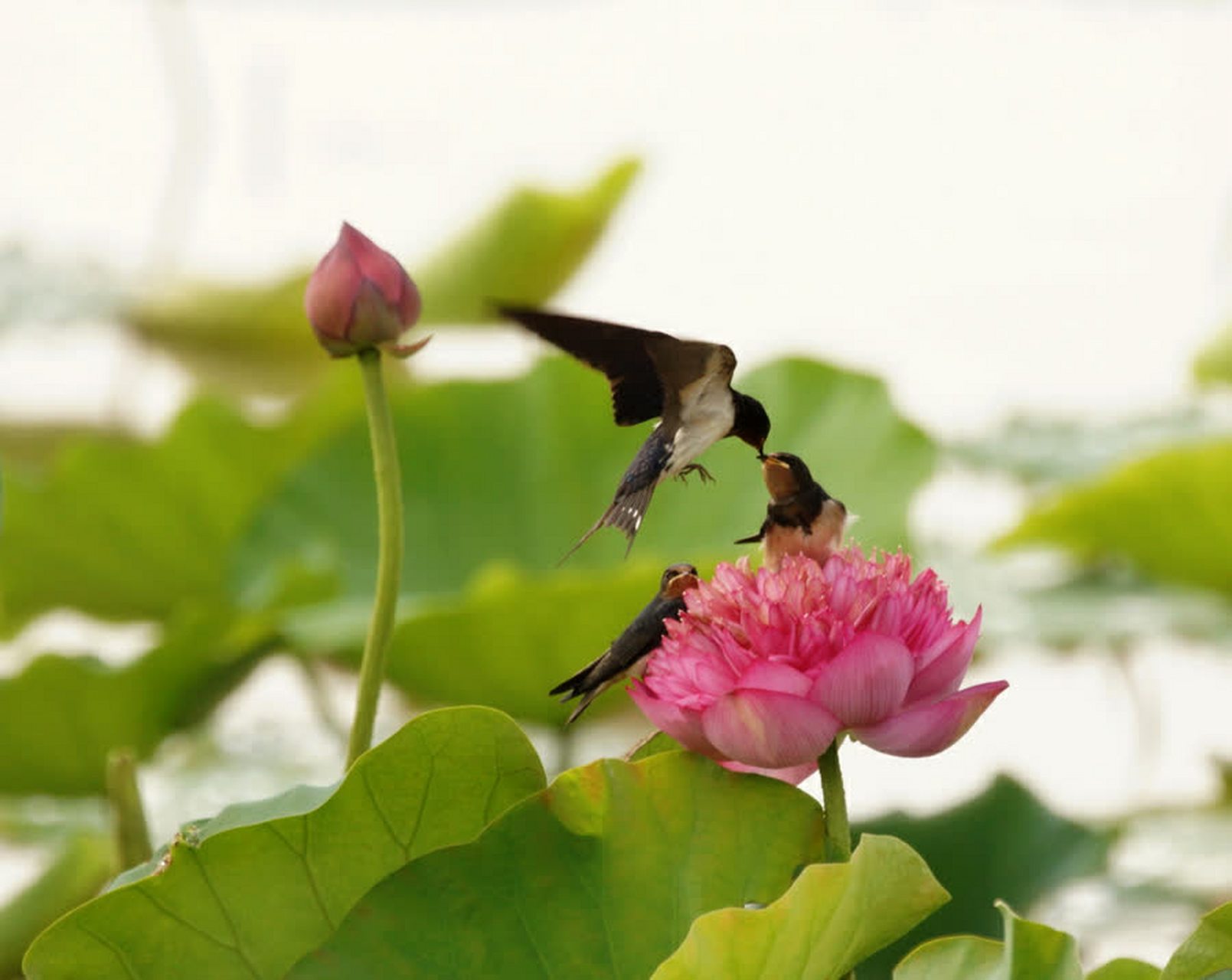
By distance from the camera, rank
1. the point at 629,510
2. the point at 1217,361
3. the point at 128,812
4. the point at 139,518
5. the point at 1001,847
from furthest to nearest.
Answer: the point at 1217,361, the point at 139,518, the point at 1001,847, the point at 128,812, the point at 629,510

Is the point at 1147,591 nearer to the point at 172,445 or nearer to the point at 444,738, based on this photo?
the point at 172,445

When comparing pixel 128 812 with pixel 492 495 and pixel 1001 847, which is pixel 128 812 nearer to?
pixel 1001 847

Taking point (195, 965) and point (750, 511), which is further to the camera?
point (750, 511)

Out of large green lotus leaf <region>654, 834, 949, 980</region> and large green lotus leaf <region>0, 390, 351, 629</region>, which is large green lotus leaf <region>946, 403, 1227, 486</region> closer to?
large green lotus leaf <region>0, 390, 351, 629</region>

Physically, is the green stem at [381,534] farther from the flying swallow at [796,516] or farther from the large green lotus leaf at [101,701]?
the large green lotus leaf at [101,701]

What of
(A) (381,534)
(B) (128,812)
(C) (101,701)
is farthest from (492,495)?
(A) (381,534)

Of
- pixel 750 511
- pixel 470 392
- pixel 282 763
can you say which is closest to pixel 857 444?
pixel 750 511
